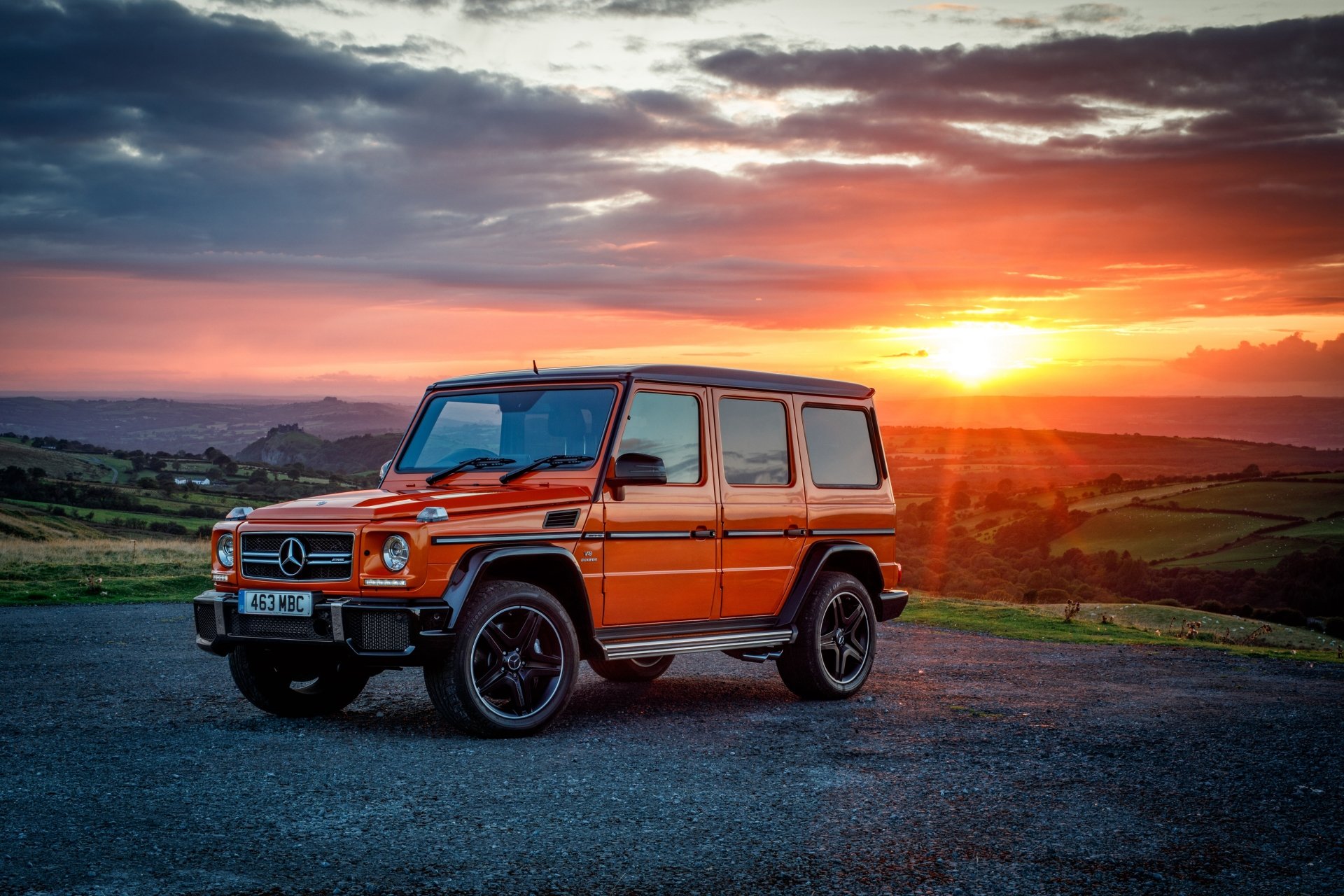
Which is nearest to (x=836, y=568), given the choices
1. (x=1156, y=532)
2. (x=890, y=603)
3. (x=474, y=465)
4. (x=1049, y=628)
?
(x=890, y=603)

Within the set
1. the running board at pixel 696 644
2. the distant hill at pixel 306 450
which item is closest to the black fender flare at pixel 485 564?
the running board at pixel 696 644

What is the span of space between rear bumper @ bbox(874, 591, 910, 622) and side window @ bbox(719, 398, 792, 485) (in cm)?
162

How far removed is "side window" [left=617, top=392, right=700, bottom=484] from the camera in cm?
909

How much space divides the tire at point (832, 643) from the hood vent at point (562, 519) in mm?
2629

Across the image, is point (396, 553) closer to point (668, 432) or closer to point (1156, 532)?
point (668, 432)

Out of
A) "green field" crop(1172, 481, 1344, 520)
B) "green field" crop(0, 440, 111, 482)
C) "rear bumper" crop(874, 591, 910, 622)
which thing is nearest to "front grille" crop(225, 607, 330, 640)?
"rear bumper" crop(874, 591, 910, 622)

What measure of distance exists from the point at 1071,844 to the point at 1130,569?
2956 inches

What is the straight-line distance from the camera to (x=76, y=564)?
97.0 feet

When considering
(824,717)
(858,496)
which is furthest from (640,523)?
(858,496)

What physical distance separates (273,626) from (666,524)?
2.83 m

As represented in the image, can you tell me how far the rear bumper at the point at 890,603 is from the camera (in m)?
11.0

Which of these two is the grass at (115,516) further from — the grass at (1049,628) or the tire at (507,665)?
the tire at (507,665)

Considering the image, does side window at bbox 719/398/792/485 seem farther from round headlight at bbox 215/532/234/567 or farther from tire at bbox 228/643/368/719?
round headlight at bbox 215/532/234/567

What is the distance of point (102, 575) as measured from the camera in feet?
81.5
